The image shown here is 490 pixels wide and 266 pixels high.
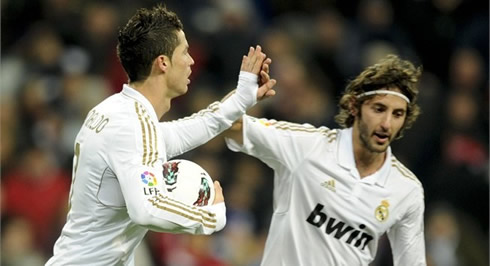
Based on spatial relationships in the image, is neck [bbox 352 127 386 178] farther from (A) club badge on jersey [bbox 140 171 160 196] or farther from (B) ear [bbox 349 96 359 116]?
(A) club badge on jersey [bbox 140 171 160 196]

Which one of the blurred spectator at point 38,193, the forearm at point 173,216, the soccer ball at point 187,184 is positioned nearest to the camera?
the forearm at point 173,216

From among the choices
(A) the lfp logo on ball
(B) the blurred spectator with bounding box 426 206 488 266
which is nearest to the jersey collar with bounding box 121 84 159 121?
(A) the lfp logo on ball

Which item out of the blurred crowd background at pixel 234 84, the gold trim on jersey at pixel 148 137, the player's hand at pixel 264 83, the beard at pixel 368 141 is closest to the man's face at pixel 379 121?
the beard at pixel 368 141

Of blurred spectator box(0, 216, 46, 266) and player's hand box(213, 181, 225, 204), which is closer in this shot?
player's hand box(213, 181, 225, 204)

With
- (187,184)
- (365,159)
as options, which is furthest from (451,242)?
(187,184)

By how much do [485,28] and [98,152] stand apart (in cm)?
632

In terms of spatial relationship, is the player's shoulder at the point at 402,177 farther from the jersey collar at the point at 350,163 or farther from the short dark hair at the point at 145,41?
the short dark hair at the point at 145,41

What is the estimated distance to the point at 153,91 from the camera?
4.76m

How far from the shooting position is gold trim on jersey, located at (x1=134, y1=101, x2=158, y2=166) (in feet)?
14.7

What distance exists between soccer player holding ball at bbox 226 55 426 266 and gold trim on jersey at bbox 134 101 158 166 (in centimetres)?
96

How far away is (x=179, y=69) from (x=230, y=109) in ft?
1.89

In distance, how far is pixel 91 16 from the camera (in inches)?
392

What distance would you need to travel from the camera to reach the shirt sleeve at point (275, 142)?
5492mm

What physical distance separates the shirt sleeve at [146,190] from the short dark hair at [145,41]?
31 cm
